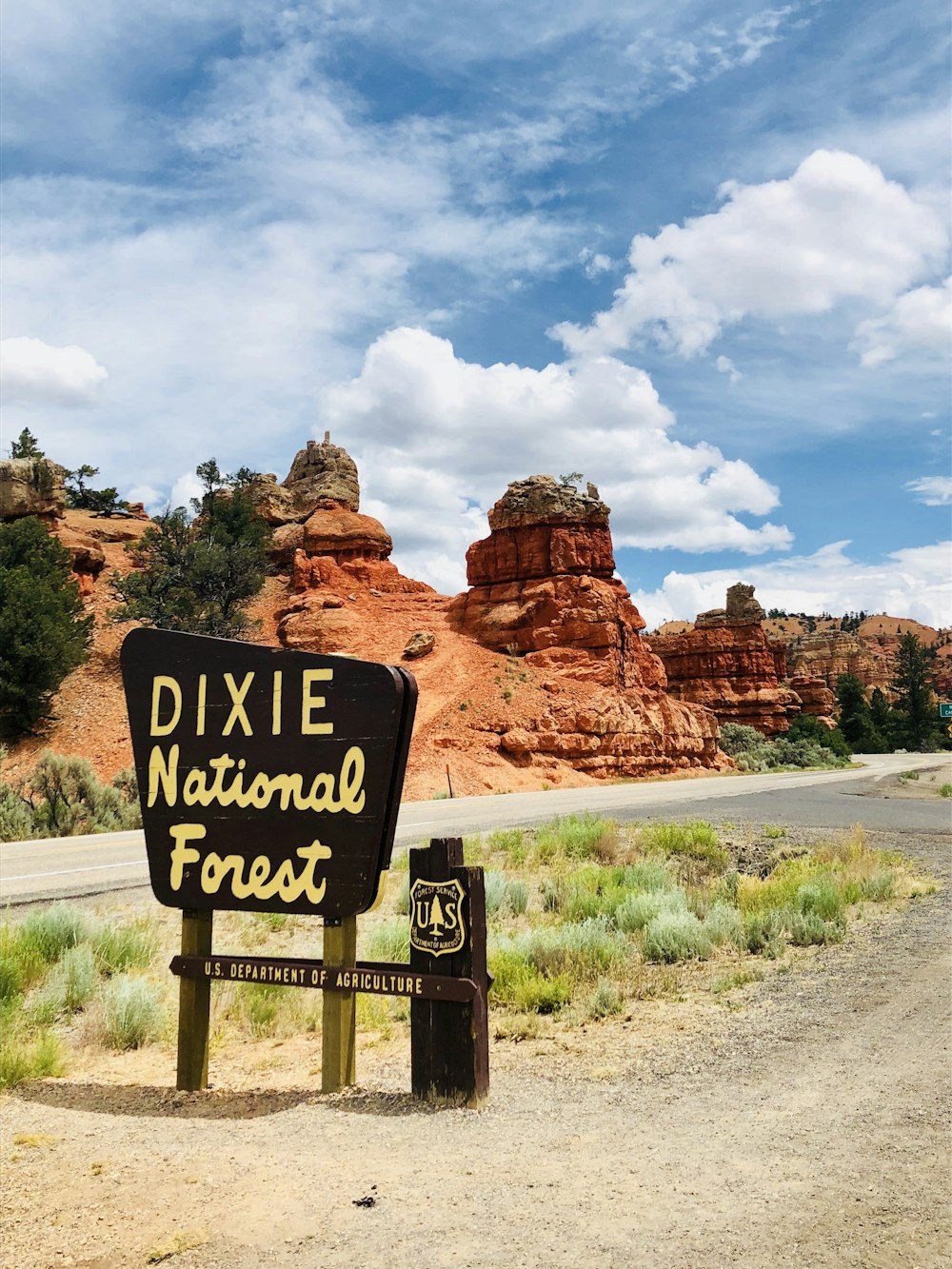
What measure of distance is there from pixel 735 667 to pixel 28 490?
57.7 m

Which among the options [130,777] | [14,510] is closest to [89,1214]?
[130,777]

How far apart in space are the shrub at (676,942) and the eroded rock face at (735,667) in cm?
7210

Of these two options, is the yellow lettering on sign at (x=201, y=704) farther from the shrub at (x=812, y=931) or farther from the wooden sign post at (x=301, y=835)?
the shrub at (x=812, y=931)

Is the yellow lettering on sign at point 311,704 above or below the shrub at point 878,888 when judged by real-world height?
above

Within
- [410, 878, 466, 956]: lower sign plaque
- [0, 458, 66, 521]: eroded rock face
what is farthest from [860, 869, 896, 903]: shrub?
[0, 458, 66, 521]: eroded rock face

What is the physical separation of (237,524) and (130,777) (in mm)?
26348

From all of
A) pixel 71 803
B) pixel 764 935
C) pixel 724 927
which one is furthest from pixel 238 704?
pixel 71 803

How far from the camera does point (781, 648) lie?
271ft

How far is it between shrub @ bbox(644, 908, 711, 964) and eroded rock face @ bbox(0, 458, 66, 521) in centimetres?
4665

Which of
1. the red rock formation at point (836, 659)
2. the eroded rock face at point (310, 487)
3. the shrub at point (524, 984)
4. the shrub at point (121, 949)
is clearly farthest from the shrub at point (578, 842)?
the red rock formation at point (836, 659)

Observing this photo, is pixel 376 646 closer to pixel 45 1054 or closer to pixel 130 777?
pixel 130 777

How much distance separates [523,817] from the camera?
64.7ft

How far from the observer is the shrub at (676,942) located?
26.2ft

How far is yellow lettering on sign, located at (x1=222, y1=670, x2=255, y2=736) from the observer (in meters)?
5.50
